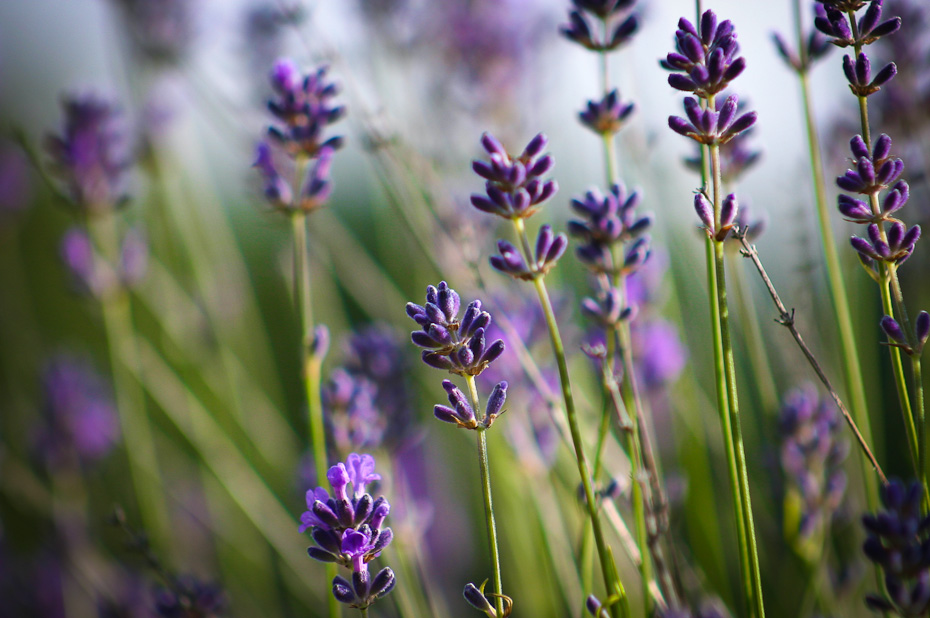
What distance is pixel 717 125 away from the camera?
1.98ft

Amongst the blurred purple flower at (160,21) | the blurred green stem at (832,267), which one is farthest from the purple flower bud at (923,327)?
the blurred purple flower at (160,21)

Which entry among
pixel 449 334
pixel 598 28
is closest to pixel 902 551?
pixel 449 334

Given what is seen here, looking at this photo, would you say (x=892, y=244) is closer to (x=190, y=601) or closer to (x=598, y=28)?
(x=598, y=28)

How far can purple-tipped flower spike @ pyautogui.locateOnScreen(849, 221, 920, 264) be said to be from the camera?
583 millimetres

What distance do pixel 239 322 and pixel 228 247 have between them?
9.5 inches

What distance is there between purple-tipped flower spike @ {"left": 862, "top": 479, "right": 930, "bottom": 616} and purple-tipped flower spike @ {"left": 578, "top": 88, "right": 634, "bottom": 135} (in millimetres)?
484

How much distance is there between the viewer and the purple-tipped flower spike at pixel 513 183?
66 centimetres

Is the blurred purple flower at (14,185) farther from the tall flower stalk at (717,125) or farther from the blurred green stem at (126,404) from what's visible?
the tall flower stalk at (717,125)

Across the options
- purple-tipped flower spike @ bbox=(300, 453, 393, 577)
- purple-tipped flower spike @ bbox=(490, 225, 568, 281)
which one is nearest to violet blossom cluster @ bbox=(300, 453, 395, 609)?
purple-tipped flower spike @ bbox=(300, 453, 393, 577)

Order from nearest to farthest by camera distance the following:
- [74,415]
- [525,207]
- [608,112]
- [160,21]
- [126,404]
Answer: [525,207] → [608,112] → [126,404] → [74,415] → [160,21]

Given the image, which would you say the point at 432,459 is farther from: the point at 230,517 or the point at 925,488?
the point at 925,488

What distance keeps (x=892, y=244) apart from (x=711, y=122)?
8.0 inches

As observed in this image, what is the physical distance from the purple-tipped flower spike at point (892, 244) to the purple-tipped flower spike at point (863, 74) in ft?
0.41

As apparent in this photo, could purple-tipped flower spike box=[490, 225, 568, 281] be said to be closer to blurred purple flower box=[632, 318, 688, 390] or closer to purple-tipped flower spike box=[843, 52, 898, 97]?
purple-tipped flower spike box=[843, 52, 898, 97]
